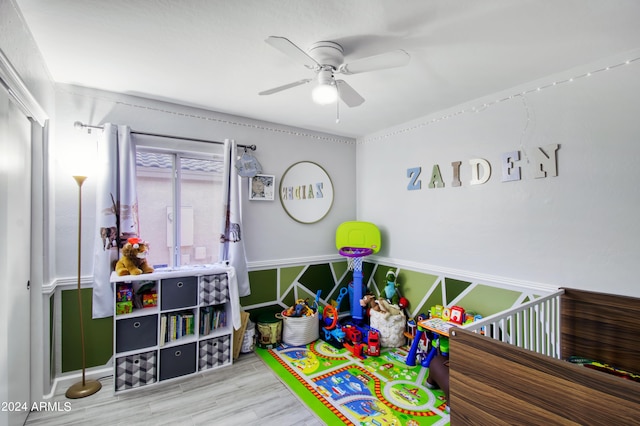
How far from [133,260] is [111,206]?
48cm

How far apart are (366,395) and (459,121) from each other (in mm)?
2488

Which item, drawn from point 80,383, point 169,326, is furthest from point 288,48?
point 80,383

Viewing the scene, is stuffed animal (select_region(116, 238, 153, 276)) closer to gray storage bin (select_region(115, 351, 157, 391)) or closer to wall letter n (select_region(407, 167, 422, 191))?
gray storage bin (select_region(115, 351, 157, 391))

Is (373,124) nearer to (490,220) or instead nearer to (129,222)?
(490,220)

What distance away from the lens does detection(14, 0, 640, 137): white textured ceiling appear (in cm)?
150

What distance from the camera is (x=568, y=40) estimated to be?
1.77 m

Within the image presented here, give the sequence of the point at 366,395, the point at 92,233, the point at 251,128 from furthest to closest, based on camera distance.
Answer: the point at 251,128 → the point at 92,233 → the point at 366,395

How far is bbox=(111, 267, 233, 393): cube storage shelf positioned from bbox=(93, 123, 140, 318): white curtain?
0.15 m

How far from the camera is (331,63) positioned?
1.88 meters

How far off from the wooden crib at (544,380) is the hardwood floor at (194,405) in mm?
1174

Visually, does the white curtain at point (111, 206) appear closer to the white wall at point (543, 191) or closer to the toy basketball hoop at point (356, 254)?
the toy basketball hoop at point (356, 254)

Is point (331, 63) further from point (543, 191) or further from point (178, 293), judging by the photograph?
point (178, 293)

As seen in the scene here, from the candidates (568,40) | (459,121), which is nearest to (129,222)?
(459,121)

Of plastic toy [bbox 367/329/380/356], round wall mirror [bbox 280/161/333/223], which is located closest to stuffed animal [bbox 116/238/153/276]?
round wall mirror [bbox 280/161/333/223]
